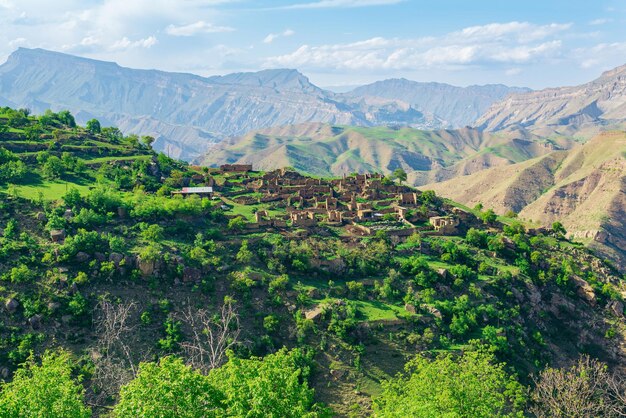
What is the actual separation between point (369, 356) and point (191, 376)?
29.7m

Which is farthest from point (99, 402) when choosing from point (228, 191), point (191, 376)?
point (228, 191)

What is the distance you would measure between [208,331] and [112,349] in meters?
9.06

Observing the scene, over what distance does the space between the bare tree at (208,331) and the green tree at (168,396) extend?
72.9 ft

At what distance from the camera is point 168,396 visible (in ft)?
92.0

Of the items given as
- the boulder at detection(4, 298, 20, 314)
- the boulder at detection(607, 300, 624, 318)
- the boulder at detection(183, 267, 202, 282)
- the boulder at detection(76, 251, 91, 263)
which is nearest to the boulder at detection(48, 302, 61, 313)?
the boulder at detection(4, 298, 20, 314)

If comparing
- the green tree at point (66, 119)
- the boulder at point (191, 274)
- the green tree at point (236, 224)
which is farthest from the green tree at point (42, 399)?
the green tree at point (66, 119)

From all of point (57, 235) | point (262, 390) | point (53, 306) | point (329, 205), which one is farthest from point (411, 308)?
point (57, 235)

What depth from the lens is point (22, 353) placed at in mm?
48688

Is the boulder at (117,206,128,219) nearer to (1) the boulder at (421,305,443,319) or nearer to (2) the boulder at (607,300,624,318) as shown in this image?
(1) the boulder at (421,305,443,319)

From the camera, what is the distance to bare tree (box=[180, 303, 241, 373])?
53.2m

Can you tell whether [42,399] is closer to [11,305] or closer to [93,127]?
[11,305]

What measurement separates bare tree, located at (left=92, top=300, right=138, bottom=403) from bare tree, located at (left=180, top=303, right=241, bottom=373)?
17.3ft

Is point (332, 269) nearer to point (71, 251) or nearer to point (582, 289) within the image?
point (71, 251)

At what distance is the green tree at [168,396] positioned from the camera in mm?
27672
